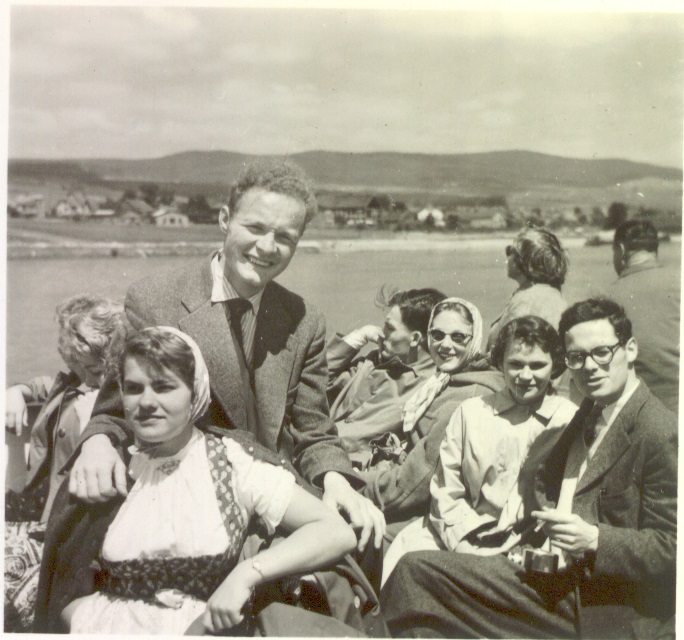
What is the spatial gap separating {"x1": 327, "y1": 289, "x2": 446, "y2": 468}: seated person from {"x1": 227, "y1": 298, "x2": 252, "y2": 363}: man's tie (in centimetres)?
45

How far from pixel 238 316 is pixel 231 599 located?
1.29m

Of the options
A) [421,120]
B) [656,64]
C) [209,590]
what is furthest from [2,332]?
[656,64]

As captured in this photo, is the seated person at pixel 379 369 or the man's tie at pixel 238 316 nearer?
the man's tie at pixel 238 316

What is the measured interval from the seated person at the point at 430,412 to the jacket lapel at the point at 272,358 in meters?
0.50

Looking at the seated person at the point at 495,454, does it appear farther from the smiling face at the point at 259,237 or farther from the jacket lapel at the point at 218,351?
the smiling face at the point at 259,237

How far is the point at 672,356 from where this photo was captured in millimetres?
4504

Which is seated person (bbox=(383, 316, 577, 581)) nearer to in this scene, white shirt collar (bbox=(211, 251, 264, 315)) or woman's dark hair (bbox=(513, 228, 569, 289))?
woman's dark hair (bbox=(513, 228, 569, 289))

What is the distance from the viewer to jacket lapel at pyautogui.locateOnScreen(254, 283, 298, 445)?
426cm

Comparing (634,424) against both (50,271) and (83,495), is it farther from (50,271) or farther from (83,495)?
(50,271)

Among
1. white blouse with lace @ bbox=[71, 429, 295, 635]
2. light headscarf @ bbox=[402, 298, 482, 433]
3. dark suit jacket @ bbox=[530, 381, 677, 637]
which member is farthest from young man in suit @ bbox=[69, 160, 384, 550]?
dark suit jacket @ bbox=[530, 381, 677, 637]

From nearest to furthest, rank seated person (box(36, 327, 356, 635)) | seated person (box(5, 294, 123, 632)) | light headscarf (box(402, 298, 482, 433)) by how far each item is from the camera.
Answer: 1. seated person (box(36, 327, 356, 635))
2. light headscarf (box(402, 298, 482, 433))
3. seated person (box(5, 294, 123, 632))

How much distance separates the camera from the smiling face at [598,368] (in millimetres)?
4262

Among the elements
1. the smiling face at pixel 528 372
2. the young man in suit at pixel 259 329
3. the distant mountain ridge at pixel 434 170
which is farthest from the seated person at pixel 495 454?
the distant mountain ridge at pixel 434 170

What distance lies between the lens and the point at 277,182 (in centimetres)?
424
